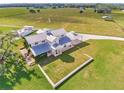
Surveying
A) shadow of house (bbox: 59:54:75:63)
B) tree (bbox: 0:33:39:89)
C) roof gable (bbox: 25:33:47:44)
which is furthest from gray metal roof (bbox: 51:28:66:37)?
tree (bbox: 0:33:39:89)

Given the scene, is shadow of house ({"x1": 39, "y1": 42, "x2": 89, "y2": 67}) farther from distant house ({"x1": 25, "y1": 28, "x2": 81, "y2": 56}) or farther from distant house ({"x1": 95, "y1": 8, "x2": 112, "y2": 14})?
distant house ({"x1": 95, "y1": 8, "x2": 112, "y2": 14})

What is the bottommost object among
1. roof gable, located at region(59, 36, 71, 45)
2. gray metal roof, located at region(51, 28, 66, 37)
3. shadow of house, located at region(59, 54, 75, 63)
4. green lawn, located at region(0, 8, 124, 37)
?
shadow of house, located at region(59, 54, 75, 63)

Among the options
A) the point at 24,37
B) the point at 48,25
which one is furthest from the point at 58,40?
the point at 24,37

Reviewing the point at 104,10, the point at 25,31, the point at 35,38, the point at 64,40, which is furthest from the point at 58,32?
the point at 104,10

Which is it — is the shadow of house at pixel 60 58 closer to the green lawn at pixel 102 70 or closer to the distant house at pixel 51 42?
the distant house at pixel 51 42

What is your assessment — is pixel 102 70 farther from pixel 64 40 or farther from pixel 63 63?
pixel 64 40

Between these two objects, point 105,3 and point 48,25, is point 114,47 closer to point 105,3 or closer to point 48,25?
point 105,3

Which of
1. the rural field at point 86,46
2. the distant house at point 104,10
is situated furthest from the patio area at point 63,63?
the distant house at point 104,10
